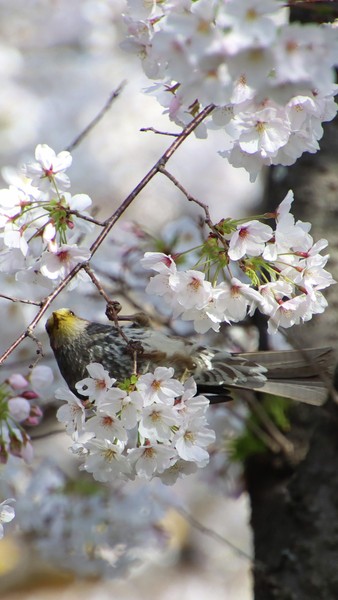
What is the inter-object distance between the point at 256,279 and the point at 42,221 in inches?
14.7

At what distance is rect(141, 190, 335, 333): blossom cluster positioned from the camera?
4.29 feet

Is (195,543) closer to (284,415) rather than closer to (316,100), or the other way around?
(284,415)

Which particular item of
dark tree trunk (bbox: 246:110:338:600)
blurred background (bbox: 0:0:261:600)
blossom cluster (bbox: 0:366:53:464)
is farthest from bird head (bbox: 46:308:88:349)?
blurred background (bbox: 0:0:261:600)

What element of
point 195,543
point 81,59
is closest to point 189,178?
point 81,59

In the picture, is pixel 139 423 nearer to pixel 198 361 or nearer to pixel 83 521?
pixel 198 361

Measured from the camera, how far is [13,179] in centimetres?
147

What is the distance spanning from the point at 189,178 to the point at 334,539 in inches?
162

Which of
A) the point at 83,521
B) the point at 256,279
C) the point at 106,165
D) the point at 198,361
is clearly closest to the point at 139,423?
the point at 256,279

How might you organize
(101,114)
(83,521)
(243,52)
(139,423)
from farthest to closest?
1. (83,521)
2. (101,114)
3. (139,423)
4. (243,52)

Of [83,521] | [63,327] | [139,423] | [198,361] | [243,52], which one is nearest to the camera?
[243,52]

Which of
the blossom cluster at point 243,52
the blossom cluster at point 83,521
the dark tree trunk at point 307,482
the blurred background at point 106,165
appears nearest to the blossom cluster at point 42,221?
the blossom cluster at point 243,52

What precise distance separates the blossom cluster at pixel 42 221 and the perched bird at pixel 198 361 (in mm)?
349

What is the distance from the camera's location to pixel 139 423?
1.33 metres

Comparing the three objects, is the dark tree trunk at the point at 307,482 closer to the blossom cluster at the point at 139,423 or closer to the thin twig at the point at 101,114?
the thin twig at the point at 101,114
